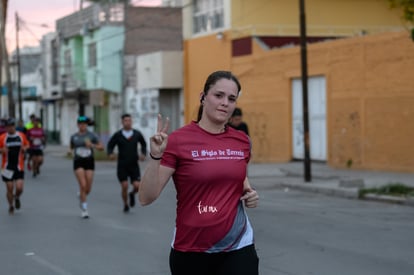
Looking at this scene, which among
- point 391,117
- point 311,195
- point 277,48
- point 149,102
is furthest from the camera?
point 149,102

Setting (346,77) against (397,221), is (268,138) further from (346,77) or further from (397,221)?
(397,221)

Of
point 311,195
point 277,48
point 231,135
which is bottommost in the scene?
point 311,195

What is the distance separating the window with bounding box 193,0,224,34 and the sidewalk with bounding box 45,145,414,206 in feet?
27.5

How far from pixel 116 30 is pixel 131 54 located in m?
1.67

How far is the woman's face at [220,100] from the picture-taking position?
4688 mm

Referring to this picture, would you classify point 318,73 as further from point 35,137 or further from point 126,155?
point 126,155

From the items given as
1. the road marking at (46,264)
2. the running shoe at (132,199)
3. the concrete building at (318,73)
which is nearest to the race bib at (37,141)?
the concrete building at (318,73)

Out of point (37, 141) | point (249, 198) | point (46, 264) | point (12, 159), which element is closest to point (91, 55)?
point (37, 141)

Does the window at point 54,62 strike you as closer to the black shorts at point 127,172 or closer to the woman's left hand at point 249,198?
the black shorts at point 127,172

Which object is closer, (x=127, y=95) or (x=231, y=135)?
(x=231, y=135)

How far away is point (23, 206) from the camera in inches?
633

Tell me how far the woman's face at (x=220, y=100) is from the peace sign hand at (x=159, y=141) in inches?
11.6

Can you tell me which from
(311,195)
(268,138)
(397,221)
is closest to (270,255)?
(397,221)

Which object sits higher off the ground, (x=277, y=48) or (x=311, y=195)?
(x=277, y=48)
